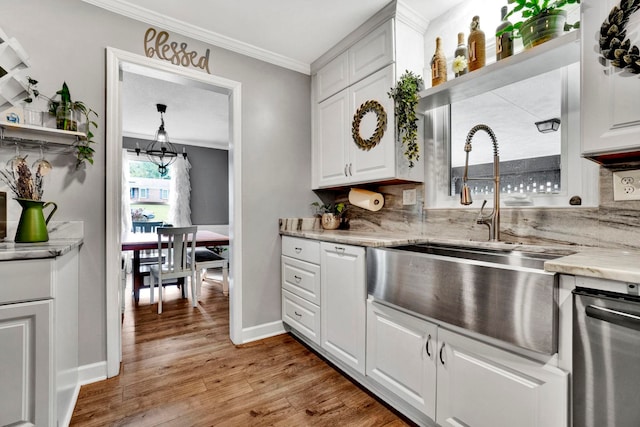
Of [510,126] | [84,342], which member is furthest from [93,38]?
[510,126]

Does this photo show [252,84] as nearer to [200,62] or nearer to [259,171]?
[200,62]

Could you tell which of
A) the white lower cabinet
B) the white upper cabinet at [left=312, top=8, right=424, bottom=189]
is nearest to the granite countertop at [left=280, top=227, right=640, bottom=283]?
the white lower cabinet

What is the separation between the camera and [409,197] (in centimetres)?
223

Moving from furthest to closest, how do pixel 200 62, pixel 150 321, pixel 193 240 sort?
1. pixel 193 240
2. pixel 150 321
3. pixel 200 62

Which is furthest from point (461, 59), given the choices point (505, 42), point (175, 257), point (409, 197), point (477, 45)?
point (175, 257)

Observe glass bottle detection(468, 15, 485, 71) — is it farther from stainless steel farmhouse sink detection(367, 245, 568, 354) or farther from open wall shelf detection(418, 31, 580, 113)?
stainless steel farmhouse sink detection(367, 245, 568, 354)

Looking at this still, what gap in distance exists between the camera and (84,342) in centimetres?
185

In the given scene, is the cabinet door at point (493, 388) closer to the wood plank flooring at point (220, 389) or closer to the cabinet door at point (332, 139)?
the wood plank flooring at point (220, 389)

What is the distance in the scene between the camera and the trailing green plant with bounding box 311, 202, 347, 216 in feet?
8.84

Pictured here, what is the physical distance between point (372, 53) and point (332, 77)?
487 mm

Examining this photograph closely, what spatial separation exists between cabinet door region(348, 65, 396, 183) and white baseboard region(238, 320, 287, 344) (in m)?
1.42

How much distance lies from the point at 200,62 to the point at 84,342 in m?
2.07

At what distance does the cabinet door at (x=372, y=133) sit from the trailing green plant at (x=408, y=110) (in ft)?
0.16

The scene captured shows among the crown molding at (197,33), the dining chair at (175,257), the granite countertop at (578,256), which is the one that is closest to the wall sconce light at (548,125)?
the granite countertop at (578,256)
